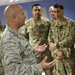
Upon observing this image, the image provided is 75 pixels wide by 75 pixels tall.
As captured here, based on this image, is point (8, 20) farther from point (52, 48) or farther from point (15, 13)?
point (52, 48)

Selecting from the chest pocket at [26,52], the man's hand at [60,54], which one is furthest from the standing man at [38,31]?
the chest pocket at [26,52]

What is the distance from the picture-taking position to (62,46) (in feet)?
13.2

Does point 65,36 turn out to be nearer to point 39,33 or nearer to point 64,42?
point 64,42

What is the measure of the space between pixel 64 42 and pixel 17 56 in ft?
6.94

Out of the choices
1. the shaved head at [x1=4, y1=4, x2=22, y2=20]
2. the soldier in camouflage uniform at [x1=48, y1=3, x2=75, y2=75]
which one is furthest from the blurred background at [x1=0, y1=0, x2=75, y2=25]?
the shaved head at [x1=4, y1=4, x2=22, y2=20]

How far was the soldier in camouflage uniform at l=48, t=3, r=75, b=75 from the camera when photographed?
398cm

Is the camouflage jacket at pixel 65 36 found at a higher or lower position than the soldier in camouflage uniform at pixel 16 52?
lower

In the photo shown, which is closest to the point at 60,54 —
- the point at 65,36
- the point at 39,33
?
the point at 65,36

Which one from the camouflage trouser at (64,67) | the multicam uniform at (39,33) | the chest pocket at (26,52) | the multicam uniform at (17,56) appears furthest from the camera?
the multicam uniform at (39,33)

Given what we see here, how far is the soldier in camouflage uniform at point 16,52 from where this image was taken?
6.28 ft

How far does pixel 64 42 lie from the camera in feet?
13.0

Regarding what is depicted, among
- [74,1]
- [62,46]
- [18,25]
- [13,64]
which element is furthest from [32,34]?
[74,1]

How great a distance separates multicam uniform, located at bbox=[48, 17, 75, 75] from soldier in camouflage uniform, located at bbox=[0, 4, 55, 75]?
192 cm

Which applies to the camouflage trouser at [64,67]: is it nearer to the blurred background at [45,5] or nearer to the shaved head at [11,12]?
the shaved head at [11,12]
